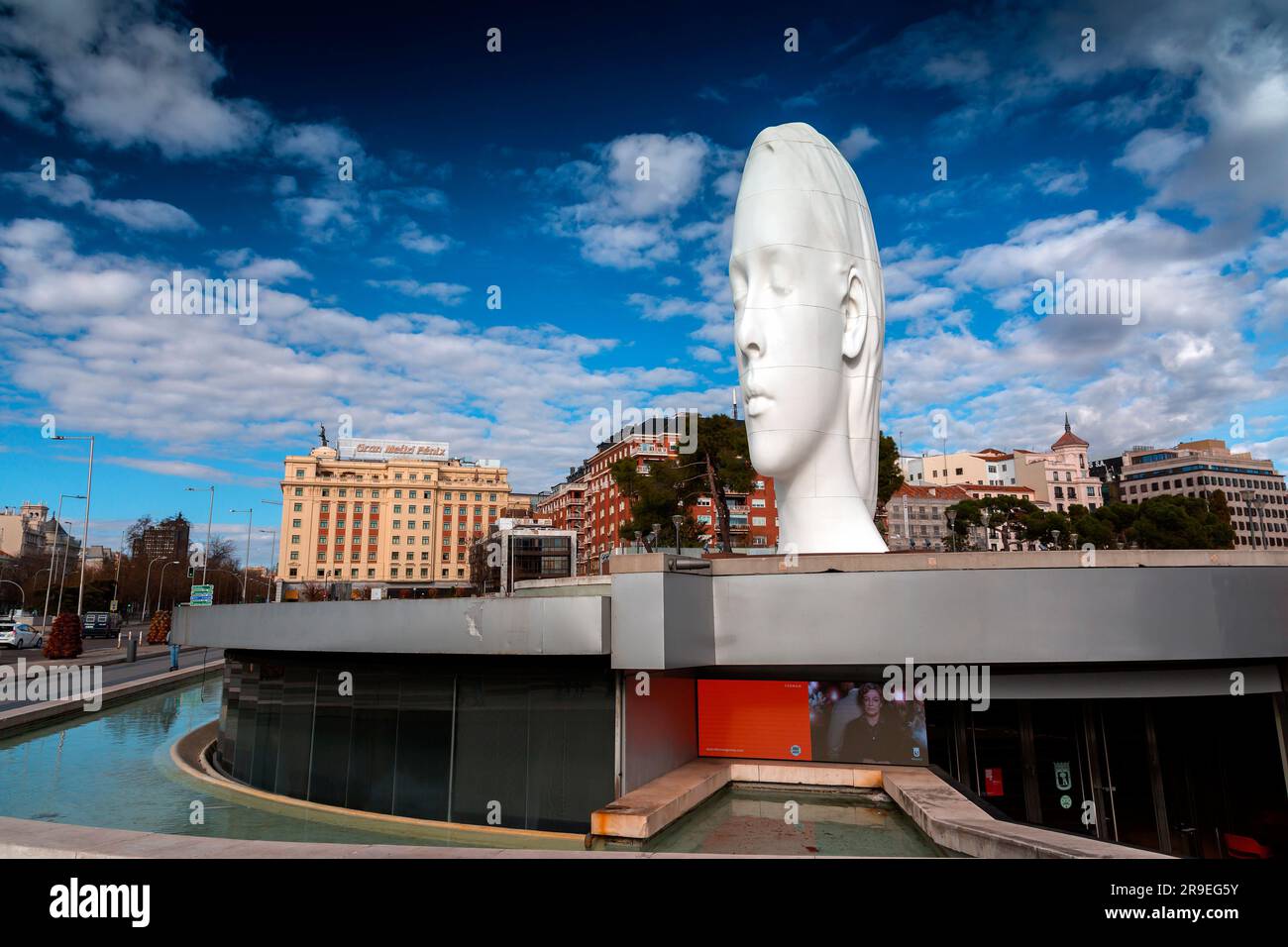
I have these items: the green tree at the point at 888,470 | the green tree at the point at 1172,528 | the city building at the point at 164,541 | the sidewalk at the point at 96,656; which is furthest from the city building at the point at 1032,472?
the city building at the point at 164,541

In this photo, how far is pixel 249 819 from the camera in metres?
11.3

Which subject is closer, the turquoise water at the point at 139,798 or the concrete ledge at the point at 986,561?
the turquoise water at the point at 139,798

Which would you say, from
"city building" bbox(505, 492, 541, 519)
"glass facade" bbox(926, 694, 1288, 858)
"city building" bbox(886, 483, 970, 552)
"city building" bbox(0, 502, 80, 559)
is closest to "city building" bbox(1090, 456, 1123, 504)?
"city building" bbox(886, 483, 970, 552)

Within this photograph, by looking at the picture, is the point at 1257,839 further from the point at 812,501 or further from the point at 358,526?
the point at 358,526

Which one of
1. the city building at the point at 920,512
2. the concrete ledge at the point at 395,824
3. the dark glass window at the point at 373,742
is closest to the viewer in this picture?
the concrete ledge at the point at 395,824

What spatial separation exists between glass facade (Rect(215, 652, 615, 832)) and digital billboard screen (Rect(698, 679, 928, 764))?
3571 mm

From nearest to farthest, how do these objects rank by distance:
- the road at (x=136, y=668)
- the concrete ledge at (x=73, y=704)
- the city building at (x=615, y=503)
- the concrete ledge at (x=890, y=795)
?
the concrete ledge at (x=890, y=795) → the concrete ledge at (x=73, y=704) → the road at (x=136, y=668) → the city building at (x=615, y=503)

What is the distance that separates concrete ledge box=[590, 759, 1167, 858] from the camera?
25.1ft

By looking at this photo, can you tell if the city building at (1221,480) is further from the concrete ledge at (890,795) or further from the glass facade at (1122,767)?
the concrete ledge at (890,795)

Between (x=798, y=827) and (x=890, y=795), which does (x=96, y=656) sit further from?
(x=890, y=795)

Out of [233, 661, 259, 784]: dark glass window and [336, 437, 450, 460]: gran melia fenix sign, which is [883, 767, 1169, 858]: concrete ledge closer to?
[233, 661, 259, 784]: dark glass window

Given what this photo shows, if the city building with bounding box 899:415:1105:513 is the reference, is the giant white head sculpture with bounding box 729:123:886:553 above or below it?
below

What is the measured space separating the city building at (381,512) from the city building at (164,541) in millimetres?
17752

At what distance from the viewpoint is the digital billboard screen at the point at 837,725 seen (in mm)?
13477
